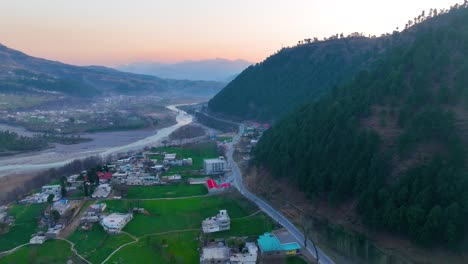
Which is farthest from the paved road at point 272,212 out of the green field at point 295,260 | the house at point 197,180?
the house at point 197,180

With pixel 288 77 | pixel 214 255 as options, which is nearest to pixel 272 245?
pixel 214 255

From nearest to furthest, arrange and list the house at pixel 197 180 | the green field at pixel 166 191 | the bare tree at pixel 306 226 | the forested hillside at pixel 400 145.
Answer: the forested hillside at pixel 400 145
the bare tree at pixel 306 226
the green field at pixel 166 191
the house at pixel 197 180

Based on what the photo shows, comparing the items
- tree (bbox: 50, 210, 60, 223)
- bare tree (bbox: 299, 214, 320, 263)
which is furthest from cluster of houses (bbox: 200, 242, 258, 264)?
tree (bbox: 50, 210, 60, 223)

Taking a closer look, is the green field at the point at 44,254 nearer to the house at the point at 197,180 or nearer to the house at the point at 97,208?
the house at the point at 97,208

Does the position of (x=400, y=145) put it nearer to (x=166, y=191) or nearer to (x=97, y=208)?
(x=166, y=191)

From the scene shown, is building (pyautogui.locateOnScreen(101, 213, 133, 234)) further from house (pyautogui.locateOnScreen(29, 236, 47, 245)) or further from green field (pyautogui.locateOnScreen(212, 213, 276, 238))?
green field (pyautogui.locateOnScreen(212, 213, 276, 238))

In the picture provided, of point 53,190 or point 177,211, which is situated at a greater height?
point 53,190
